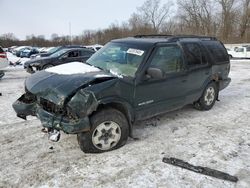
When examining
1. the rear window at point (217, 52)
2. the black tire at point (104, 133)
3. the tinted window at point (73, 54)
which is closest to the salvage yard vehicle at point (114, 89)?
the black tire at point (104, 133)

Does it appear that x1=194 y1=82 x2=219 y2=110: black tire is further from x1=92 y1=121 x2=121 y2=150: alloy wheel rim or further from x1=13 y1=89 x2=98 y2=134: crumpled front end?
x1=13 y1=89 x2=98 y2=134: crumpled front end

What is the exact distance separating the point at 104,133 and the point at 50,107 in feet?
3.00

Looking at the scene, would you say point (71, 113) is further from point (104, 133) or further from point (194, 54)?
point (194, 54)

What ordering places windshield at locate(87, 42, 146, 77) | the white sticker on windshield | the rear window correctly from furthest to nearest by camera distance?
the rear window → the white sticker on windshield → windshield at locate(87, 42, 146, 77)

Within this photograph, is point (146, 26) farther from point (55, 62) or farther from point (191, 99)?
point (191, 99)

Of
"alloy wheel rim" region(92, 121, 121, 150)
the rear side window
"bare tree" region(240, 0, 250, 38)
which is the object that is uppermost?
"bare tree" region(240, 0, 250, 38)

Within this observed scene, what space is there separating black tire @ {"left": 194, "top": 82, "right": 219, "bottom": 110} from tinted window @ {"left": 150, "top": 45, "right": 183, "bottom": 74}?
55.0 inches

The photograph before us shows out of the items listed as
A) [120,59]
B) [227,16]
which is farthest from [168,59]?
[227,16]

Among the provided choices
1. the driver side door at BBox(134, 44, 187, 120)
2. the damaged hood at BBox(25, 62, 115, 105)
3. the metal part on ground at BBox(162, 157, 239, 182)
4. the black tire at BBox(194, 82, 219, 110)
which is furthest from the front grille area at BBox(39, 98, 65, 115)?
the black tire at BBox(194, 82, 219, 110)

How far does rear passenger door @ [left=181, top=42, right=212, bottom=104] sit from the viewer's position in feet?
17.8

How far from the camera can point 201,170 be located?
357cm

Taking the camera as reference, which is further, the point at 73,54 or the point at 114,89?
the point at 73,54

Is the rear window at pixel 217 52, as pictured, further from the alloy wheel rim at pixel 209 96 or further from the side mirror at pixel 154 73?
the side mirror at pixel 154 73

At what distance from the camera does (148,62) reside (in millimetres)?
4484
